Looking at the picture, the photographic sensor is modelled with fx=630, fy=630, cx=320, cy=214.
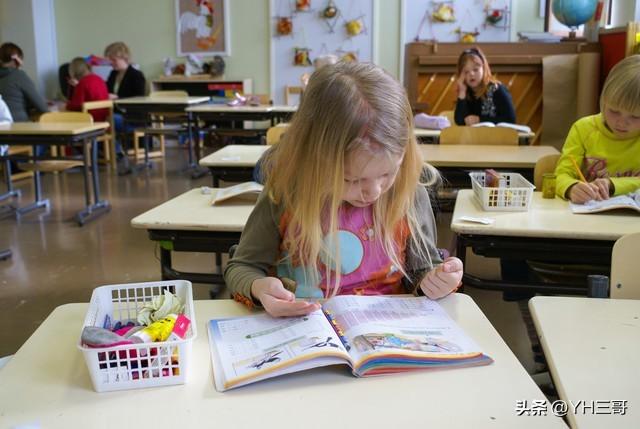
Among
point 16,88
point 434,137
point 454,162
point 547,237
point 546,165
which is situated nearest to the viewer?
point 547,237

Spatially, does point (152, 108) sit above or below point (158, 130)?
above

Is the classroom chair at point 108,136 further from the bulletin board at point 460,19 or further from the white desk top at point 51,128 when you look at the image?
the bulletin board at point 460,19

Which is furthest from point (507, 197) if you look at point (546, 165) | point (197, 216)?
point (197, 216)

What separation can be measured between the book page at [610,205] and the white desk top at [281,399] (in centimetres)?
116

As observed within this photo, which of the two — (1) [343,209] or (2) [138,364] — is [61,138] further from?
(2) [138,364]

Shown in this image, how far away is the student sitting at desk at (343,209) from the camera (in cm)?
113

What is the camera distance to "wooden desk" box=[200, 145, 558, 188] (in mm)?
3033

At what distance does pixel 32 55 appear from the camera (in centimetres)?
823

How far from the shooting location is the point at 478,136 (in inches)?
145

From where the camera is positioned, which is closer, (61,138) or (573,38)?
(61,138)

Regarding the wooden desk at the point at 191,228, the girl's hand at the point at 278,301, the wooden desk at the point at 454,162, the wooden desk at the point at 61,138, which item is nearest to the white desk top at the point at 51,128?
the wooden desk at the point at 61,138

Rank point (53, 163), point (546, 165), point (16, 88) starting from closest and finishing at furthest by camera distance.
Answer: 1. point (546, 165)
2. point (53, 163)
3. point (16, 88)

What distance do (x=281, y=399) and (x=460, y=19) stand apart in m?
7.38

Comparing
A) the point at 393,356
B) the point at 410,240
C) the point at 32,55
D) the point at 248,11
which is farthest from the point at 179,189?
the point at 393,356
